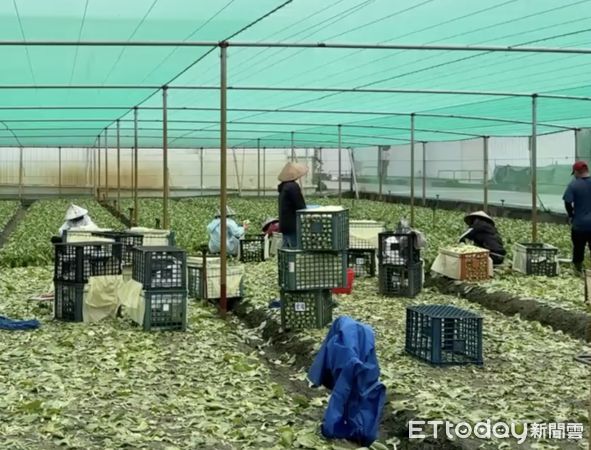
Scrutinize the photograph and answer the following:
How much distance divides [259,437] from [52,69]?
8.46 meters

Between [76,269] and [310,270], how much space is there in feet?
8.42

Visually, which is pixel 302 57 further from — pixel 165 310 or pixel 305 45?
pixel 165 310

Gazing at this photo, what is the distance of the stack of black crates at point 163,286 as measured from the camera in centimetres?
830

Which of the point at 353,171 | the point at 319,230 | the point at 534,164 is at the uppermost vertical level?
the point at 353,171

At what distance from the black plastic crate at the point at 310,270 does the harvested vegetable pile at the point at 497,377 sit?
1.70 feet

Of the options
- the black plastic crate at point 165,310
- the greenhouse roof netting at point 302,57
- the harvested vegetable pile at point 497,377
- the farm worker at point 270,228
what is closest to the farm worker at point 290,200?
the greenhouse roof netting at point 302,57

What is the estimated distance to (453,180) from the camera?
29.9 meters

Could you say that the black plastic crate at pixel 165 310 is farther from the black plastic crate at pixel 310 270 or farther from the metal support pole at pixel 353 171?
the metal support pole at pixel 353 171

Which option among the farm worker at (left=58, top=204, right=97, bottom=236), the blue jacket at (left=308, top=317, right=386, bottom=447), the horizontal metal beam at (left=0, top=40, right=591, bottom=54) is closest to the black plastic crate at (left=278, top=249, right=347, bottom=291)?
the horizontal metal beam at (left=0, top=40, right=591, bottom=54)

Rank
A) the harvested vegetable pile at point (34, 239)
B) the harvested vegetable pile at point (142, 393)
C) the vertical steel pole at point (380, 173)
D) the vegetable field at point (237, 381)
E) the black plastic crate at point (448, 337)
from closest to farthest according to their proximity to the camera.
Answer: the harvested vegetable pile at point (142, 393) → the vegetable field at point (237, 381) → the black plastic crate at point (448, 337) → the harvested vegetable pile at point (34, 239) → the vertical steel pole at point (380, 173)

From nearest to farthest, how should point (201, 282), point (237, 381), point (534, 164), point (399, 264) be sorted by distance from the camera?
point (237, 381), point (201, 282), point (399, 264), point (534, 164)

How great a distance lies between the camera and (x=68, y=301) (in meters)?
8.78

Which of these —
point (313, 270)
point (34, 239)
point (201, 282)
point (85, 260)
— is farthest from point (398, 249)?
point (34, 239)

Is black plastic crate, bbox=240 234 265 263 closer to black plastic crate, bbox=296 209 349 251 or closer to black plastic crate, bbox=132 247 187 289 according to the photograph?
black plastic crate, bbox=296 209 349 251
